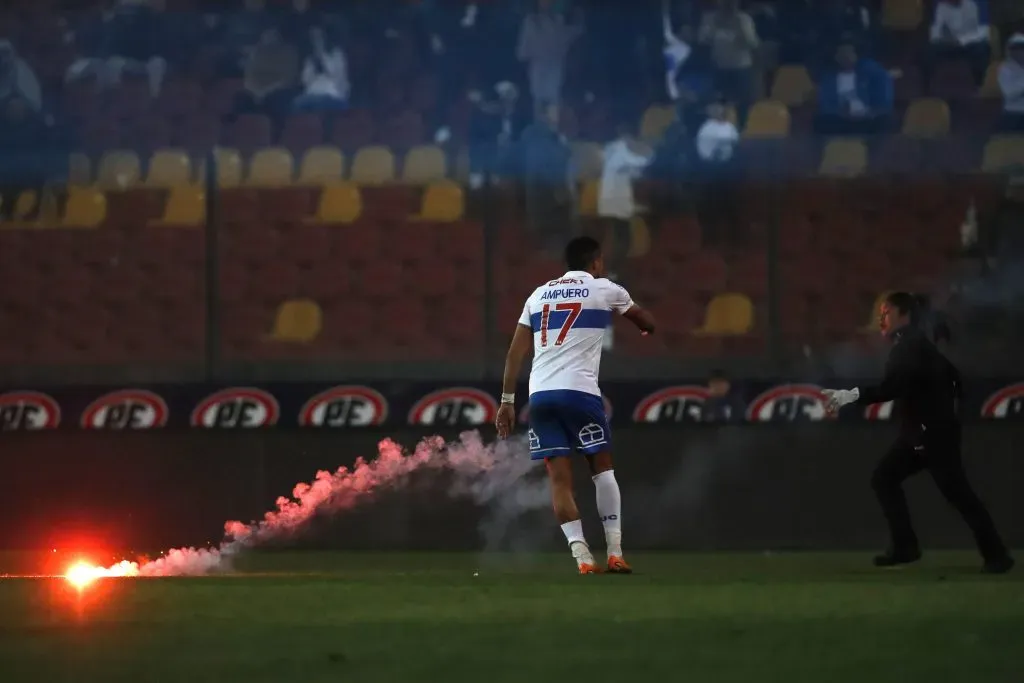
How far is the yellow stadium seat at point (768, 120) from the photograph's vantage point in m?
15.0

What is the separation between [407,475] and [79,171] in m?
4.48

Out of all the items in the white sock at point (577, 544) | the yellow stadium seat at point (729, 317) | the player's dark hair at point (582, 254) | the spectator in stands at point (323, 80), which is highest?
the spectator in stands at point (323, 80)

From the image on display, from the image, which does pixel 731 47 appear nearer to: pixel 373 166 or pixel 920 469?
pixel 373 166

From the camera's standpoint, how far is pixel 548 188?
48.9 ft

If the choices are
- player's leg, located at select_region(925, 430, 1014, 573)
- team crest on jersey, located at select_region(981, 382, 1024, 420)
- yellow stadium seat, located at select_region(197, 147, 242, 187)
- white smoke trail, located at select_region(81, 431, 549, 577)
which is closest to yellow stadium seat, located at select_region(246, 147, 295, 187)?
yellow stadium seat, located at select_region(197, 147, 242, 187)

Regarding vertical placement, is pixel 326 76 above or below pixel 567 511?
above

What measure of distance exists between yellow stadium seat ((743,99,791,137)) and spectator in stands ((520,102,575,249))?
1647mm

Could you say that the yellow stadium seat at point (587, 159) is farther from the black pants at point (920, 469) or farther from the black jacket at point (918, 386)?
the black pants at point (920, 469)

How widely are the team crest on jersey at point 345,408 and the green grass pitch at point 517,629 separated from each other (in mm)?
4558

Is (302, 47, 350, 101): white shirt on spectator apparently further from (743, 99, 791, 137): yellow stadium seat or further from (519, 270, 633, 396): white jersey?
(519, 270, 633, 396): white jersey

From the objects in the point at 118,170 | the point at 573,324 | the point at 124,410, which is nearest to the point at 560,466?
the point at 573,324

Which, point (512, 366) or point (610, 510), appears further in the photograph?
Answer: point (512, 366)

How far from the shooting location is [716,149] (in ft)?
49.2

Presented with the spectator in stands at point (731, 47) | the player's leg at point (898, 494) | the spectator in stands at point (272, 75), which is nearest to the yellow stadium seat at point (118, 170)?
the spectator in stands at point (272, 75)
